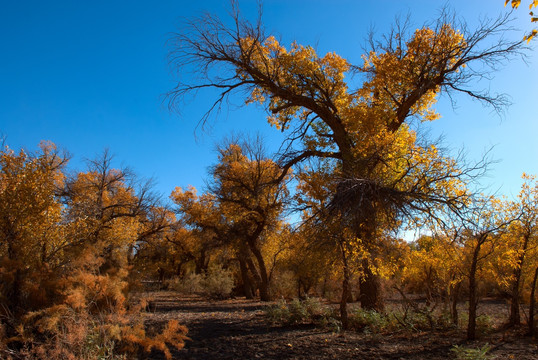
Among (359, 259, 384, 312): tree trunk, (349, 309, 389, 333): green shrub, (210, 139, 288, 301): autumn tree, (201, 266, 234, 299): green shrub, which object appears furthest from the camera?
(201, 266, 234, 299): green shrub

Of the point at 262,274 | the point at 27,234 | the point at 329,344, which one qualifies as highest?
the point at 27,234

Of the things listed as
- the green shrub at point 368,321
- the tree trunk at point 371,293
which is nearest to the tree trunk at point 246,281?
the tree trunk at point 371,293

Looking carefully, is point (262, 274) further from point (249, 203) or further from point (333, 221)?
point (333, 221)

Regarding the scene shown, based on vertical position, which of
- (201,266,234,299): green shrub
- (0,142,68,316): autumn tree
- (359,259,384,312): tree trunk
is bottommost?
(201,266,234,299): green shrub

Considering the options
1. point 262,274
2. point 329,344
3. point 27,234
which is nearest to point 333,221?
point 329,344

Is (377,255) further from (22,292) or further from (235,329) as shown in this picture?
(22,292)

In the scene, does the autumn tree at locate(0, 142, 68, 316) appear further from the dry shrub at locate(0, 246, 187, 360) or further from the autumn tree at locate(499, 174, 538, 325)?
the autumn tree at locate(499, 174, 538, 325)

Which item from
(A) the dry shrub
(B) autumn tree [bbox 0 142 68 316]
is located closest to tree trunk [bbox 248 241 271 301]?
(B) autumn tree [bbox 0 142 68 316]

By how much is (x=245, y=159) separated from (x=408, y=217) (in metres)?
13.5

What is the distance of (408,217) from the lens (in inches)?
243

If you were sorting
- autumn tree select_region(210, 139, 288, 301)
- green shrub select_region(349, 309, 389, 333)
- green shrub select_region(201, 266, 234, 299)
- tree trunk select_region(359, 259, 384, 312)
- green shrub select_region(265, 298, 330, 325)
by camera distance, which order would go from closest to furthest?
1. green shrub select_region(349, 309, 389, 333)
2. green shrub select_region(265, 298, 330, 325)
3. tree trunk select_region(359, 259, 384, 312)
4. autumn tree select_region(210, 139, 288, 301)
5. green shrub select_region(201, 266, 234, 299)

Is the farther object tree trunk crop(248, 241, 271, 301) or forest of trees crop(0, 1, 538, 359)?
tree trunk crop(248, 241, 271, 301)

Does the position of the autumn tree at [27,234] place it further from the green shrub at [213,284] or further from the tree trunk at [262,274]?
the green shrub at [213,284]

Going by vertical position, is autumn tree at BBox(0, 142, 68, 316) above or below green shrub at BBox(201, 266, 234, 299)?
above
